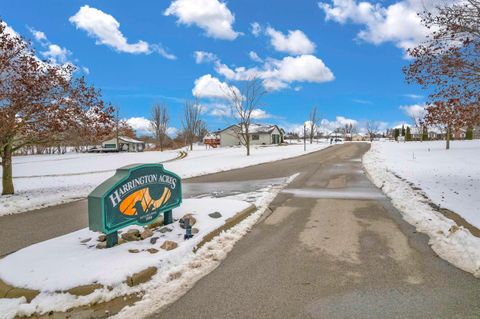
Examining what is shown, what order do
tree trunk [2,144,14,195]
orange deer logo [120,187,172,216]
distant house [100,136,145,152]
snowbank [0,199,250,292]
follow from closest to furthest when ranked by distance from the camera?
snowbank [0,199,250,292]
orange deer logo [120,187,172,216]
tree trunk [2,144,14,195]
distant house [100,136,145,152]

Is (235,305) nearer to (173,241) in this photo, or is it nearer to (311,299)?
(311,299)

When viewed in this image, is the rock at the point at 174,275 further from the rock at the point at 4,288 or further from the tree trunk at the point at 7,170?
the tree trunk at the point at 7,170

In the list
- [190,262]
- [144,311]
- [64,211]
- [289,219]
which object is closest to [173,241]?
[190,262]

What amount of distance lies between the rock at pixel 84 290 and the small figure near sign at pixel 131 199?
105 cm

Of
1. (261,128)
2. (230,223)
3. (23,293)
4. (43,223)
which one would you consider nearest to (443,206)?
(230,223)

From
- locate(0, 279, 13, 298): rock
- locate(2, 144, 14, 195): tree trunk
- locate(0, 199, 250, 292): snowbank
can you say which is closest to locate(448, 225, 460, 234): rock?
locate(0, 199, 250, 292): snowbank

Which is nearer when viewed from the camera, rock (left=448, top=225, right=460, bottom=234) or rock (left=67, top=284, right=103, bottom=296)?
rock (left=67, top=284, right=103, bottom=296)

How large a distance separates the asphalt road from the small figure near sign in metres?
1.74

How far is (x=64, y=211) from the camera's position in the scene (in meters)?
9.75

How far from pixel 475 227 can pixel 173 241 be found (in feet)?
20.1

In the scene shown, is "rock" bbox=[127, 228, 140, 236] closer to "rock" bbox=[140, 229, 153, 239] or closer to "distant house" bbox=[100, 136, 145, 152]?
"rock" bbox=[140, 229, 153, 239]

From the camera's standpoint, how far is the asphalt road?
3.61m

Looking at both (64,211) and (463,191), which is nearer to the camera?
(64,211)

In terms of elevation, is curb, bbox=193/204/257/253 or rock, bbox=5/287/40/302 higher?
curb, bbox=193/204/257/253
